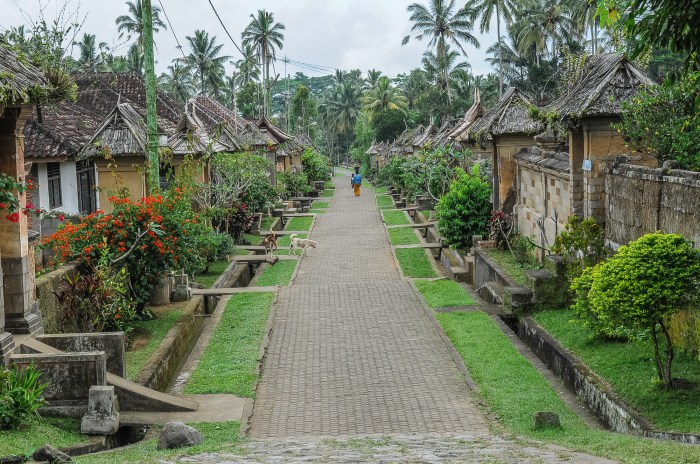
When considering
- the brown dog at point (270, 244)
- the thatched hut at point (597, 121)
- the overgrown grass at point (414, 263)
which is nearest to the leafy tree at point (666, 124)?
the thatched hut at point (597, 121)

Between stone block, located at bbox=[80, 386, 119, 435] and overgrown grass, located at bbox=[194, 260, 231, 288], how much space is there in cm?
1130

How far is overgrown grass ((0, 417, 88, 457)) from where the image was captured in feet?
28.7

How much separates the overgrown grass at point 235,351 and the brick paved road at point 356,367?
0.90 feet

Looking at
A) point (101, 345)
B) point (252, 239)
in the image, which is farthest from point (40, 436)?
point (252, 239)

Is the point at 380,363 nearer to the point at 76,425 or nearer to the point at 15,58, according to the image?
the point at 76,425

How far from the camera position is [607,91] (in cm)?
1727

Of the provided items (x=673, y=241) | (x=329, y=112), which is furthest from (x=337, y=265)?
(x=329, y=112)

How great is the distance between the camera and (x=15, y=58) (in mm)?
11531

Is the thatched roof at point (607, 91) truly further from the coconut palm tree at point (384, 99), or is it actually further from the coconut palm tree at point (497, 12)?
the coconut palm tree at point (384, 99)

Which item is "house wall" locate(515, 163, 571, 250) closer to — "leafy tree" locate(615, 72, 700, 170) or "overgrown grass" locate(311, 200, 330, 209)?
"leafy tree" locate(615, 72, 700, 170)

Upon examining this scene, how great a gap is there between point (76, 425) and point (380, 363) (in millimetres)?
5158

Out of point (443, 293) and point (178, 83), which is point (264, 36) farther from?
point (443, 293)

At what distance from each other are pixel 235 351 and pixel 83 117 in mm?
14978

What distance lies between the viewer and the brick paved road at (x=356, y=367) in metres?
11.2
